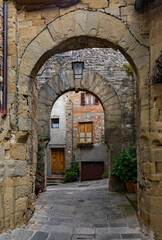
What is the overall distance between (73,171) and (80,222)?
1045 centimetres

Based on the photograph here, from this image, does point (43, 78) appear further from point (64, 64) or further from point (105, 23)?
point (105, 23)

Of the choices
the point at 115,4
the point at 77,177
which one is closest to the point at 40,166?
the point at 115,4

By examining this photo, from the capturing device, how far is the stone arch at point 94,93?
6.58 metres

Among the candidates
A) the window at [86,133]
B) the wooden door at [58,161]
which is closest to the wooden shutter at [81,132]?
the window at [86,133]

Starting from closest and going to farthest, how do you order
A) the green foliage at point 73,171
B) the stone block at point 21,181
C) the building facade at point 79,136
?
the stone block at point 21,181 → the green foliage at point 73,171 → the building facade at point 79,136

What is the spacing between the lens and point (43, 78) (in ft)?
23.7

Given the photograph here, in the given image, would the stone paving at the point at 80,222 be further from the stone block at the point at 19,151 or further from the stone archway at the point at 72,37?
the stone archway at the point at 72,37

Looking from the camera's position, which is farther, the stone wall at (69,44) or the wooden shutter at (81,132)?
the wooden shutter at (81,132)

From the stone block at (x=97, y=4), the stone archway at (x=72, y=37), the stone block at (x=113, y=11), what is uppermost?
the stone block at (x=97, y=4)

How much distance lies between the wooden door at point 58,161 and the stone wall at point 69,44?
1132 centimetres

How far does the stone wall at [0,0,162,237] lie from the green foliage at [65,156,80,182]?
10082mm

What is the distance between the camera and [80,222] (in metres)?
3.53

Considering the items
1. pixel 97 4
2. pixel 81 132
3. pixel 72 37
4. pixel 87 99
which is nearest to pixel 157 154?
pixel 72 37

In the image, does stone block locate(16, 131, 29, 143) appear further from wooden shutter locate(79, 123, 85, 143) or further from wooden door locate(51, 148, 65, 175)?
wooden door locate(51, 148, 65, 175)
